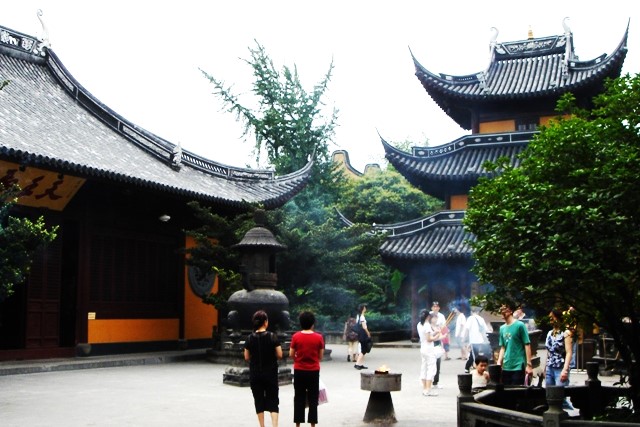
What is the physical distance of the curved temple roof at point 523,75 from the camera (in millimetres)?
26359

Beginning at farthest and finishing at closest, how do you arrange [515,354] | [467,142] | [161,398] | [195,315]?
1. [467,142]
2. [195,315]
3. [161,398]
4. [515,354]

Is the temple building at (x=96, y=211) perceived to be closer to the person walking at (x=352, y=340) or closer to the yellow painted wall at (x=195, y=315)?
the yellow painted wall at (x=195, y=315)

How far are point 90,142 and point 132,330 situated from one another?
427 cm

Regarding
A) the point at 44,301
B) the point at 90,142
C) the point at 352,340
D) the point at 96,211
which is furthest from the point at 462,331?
the point at 90,142

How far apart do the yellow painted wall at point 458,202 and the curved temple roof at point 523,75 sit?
3.31 meters

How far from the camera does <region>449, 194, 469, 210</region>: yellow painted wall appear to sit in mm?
27766

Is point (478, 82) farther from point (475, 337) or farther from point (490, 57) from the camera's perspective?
point (475, 337)

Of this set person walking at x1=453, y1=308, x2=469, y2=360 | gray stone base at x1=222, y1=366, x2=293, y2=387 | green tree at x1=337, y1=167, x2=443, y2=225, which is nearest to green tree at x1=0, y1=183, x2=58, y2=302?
gray stone base at x1=222, y1=366, x2=293, y2=387

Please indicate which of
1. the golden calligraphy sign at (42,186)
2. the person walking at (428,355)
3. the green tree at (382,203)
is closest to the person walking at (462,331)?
the person walking at (428,355)

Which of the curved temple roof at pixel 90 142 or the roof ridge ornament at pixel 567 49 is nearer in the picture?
the curved temple roof at pixel 90 142

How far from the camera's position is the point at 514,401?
7.78m

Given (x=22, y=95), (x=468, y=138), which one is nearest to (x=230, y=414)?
(x=22, y=95)

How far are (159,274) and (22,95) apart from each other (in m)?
5.11

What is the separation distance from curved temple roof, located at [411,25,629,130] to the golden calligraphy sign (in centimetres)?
1563
